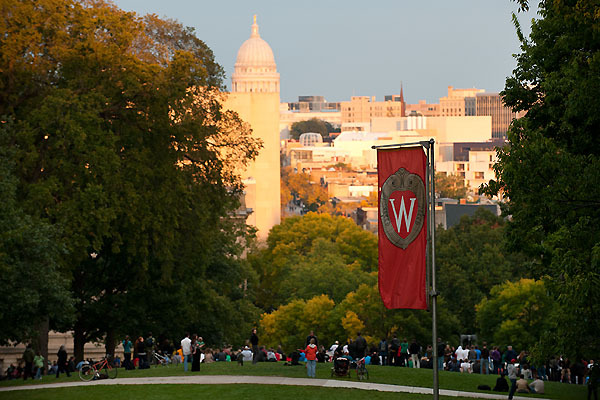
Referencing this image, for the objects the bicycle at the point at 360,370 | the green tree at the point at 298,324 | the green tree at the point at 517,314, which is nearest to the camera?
the bicycle at the point at 360,370

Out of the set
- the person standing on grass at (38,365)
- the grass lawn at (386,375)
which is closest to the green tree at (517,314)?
the grass lawn at (386,375)

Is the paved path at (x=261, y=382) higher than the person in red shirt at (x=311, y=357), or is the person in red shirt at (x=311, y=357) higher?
the person in red shirt at (x=311, y=357)

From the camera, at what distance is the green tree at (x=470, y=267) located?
76.8 metres

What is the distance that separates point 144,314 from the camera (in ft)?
162

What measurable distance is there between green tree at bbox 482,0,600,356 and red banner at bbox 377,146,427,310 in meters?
3.01

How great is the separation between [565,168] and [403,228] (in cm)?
468

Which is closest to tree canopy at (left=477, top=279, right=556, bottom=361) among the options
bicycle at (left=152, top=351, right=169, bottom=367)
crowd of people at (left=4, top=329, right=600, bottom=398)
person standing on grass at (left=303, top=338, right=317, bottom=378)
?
crowd of people at (left=4, top=329, right=600, bottom=398)

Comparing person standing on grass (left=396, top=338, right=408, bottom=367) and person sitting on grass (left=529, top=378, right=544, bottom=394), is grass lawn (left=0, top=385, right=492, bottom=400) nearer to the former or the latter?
person sitting on grass (left=529, top=378, right=544, bottom=394)

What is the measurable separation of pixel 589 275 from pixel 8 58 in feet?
81.5

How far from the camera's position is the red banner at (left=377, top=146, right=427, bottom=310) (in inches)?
853

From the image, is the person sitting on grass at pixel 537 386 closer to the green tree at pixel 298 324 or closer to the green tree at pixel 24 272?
the green tree at pixel 24 272

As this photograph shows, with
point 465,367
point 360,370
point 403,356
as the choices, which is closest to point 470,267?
point 403,356

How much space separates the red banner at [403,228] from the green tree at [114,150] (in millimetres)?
19373

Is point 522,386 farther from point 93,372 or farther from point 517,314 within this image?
point 517,314
